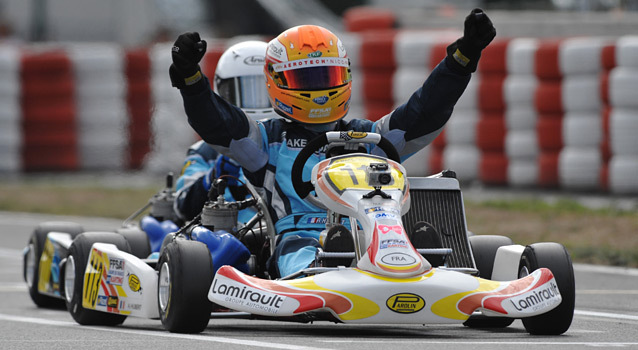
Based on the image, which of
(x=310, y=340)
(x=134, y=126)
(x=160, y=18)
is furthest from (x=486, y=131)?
(x=160, y=18)

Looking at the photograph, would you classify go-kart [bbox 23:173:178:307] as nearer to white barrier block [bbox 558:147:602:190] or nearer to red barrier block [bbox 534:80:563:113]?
white barrier block [bbox 558:147:602:190]

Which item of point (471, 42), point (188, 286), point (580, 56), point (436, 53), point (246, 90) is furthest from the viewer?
point (436, 53)

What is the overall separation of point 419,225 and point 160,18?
3512cm

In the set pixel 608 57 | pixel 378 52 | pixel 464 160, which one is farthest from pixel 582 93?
pixel 378 52

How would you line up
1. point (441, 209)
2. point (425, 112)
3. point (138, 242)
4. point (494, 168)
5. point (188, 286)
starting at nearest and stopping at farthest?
point (188, 286), point (441, 209), point (425, 112), point (138, 242), point (494, 168)

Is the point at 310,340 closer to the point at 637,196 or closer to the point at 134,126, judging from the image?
the point at 637,196

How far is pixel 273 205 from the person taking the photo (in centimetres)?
620

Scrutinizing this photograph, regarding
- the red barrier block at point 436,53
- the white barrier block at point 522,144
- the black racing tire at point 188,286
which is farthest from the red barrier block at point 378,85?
the black racing tire at point 188,286

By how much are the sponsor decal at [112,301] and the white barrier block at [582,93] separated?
7.64 metres

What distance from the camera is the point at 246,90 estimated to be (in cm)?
788

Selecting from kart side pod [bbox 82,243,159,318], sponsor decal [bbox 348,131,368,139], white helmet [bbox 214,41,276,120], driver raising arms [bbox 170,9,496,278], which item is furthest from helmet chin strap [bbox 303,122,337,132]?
white helmet [bbox 214,41,276,120]

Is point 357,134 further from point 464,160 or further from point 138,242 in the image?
point 464,160

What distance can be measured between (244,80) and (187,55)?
2.09 meters

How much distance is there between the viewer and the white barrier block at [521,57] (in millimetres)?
13641
